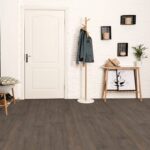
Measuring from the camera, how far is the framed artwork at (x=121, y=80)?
6281mm

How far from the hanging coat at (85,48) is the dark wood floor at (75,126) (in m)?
0.95

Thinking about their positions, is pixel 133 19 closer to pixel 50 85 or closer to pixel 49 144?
pixel 50 85

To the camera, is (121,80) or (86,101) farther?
(121,80)

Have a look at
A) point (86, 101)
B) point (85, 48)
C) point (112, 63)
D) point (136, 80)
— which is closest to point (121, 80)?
point (136, 80)

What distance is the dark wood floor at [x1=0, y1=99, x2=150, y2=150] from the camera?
3.45 meters

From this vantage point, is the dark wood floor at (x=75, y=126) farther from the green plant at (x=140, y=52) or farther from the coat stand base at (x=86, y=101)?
the green plant at (x=140, y=52)

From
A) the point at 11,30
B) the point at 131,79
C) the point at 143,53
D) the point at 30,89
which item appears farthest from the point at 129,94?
the point at 11,30

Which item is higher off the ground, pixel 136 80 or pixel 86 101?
pixel 136 80

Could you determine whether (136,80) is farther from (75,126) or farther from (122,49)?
(75,126)

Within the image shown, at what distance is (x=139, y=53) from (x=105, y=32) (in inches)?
35.3

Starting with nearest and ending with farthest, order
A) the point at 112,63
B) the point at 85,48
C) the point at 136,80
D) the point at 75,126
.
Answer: the point at 75,126 → the point at 85,48 → the point at 112,63 → the point at 136,80

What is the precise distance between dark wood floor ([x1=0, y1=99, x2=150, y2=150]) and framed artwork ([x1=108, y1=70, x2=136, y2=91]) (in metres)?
0.50

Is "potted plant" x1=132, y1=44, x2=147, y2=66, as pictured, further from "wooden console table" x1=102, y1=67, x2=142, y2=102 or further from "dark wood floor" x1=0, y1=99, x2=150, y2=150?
"dark wood floor" x1=0, y1=99, x2=150, y2=150

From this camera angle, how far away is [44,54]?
→ 6.18 meters
